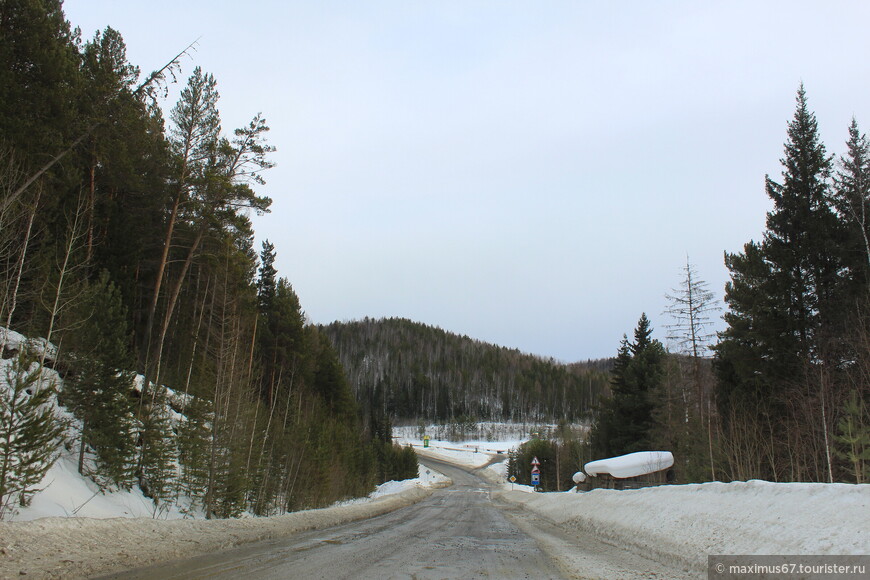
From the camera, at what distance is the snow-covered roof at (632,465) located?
28609 mm

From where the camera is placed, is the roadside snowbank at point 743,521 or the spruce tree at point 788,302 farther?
the spruce tree at point 788,302

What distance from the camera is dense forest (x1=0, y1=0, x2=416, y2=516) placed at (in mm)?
15562

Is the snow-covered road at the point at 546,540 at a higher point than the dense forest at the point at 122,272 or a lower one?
lower

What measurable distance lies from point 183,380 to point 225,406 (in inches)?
563

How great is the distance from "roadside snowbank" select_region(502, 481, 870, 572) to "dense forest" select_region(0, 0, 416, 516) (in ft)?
42.4

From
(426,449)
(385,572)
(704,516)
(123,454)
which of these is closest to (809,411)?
(704,516)

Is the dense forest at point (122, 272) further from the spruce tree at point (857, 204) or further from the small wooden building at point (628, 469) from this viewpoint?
the spruce tree at point (857, 204)

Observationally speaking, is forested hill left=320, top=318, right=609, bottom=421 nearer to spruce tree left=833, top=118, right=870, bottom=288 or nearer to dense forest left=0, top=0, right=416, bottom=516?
dense forest left=0, top=0, right=416, bottom=516

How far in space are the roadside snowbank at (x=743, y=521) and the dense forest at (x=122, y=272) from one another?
12914 mm

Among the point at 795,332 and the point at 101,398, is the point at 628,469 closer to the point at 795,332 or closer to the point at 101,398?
the point at 795,332

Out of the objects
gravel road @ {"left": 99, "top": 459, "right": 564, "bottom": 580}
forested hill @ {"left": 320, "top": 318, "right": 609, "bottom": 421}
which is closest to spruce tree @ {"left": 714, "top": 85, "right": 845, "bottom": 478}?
gravel road @ {"left": 99, "top": 459, "right": 564, "bottom": 580}

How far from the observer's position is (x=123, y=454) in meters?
17.6

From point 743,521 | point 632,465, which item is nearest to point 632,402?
point 632,465

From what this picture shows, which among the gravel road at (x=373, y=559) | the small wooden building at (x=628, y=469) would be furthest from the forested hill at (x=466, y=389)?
the gravel road at (x=373, y=559)
